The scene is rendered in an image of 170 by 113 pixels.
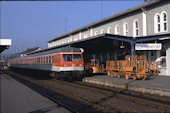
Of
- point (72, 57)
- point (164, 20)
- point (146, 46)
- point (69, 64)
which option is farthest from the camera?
point (164, 20)

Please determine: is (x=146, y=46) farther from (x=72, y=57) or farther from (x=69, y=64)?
(x=69, y=64)

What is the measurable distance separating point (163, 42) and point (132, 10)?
5476 mm

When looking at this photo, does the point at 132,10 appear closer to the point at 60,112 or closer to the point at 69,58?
the point at 69,58

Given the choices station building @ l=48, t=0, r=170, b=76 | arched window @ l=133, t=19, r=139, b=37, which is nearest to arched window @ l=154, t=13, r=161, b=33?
station building @ l=48, t=0, r=170, b=76

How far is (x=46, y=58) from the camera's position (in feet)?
66.1

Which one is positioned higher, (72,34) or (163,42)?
(72,34)

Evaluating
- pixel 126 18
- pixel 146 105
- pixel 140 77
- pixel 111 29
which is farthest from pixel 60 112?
pixel 111 29

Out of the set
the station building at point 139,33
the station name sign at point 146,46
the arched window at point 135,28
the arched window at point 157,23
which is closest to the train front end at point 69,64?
the station building at point 139,33

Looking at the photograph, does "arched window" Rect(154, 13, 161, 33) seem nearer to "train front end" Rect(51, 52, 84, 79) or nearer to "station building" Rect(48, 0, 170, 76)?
"station building" Rect(48, 0, 170, 76)

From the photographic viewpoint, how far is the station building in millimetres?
16656

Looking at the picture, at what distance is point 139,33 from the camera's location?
2128cm

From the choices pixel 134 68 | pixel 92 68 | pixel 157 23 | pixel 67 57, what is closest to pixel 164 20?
pixel 157 23

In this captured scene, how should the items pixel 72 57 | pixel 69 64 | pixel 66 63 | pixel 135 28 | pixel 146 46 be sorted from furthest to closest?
pixel 135 28
pixel 72 57
pixel 69 64
pixel 66 63
pixel 146 46

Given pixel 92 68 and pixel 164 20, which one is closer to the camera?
pixel 164 20
